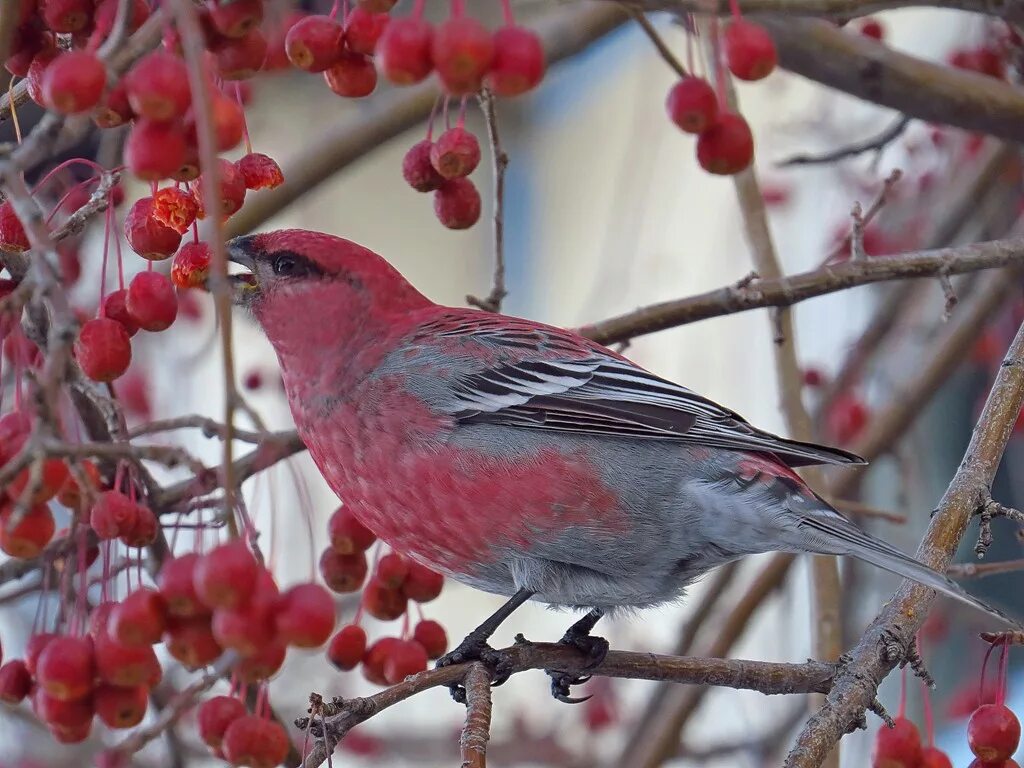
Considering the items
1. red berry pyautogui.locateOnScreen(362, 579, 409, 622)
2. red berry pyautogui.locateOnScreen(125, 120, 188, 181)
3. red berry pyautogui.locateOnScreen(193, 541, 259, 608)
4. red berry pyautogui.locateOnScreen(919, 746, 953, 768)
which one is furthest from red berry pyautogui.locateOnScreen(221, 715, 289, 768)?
red berry pyautogui.locateOnScreen(919, 746, 953, 768)

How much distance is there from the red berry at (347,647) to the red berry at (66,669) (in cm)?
68

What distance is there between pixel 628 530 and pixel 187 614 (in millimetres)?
1206

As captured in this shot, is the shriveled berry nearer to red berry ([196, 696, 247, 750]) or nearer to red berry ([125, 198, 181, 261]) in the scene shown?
red berry ([125, 198, 181, 261])

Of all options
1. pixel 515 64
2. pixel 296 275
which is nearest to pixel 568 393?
pixel 296 275

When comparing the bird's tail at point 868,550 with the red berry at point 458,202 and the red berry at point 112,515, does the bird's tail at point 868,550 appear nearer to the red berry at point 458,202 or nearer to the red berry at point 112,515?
the red berry at point 458,202

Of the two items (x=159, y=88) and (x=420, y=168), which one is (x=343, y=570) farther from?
(x=159, y=88)

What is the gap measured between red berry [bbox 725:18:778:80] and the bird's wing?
0.88m

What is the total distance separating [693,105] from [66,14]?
0.88 meters

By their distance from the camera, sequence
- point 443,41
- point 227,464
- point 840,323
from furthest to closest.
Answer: point 840,323 < point 443,41 < point 227,464

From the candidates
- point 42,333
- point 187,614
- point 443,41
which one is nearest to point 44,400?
point 187,614

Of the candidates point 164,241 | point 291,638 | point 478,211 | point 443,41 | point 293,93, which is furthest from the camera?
point 293,93

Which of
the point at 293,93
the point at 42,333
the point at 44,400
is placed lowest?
the point at 44,400

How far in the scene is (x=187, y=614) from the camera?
4.74 ft

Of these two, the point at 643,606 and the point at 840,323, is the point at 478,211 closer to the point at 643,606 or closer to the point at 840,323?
the point at 643,606
